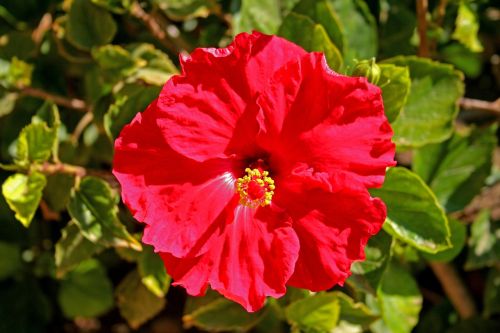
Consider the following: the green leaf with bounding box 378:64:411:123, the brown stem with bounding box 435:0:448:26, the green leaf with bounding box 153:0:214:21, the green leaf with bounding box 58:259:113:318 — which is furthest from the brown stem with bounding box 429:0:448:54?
the green leaf with bounding box 58:259:113:318

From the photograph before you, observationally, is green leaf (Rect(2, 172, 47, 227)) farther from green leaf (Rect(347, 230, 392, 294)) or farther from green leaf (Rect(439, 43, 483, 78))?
green leaf (Rect(439, 43, 483, 78))

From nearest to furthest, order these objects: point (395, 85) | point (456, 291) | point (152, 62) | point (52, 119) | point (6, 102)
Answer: point (395, 85) → point (52, 119) → point (152, 62) → point (6, 102) → point (456, 291)

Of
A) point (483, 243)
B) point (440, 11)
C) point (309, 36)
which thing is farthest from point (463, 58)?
point (309, 36)

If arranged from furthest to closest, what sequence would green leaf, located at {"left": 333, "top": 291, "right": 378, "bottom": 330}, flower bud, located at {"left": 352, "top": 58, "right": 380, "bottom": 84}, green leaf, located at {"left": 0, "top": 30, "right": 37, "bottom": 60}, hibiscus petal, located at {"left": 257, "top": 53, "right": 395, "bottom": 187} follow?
1. green leaf, located at {"left": 0, "top": 30, "right": 37, "bottom": 60}
2. green leaf, located at {"left": 333, "top": 291, "right": 378, "bottom": 330}
3. flower bud, located at {"left": 352, "top": 58, "right": 380, "bottom": 84}
4. hibiscus petal, located at {"left": 257, "top": 53, "right": 395, "bottom": 187}

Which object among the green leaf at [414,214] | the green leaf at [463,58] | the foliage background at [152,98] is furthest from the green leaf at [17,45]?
the green leaf at [463,58]

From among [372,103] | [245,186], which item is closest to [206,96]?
[245,186]

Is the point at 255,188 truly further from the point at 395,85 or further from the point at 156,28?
the point at 156,28

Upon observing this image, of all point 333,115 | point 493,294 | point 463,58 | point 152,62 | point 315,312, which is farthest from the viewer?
point 463,58
